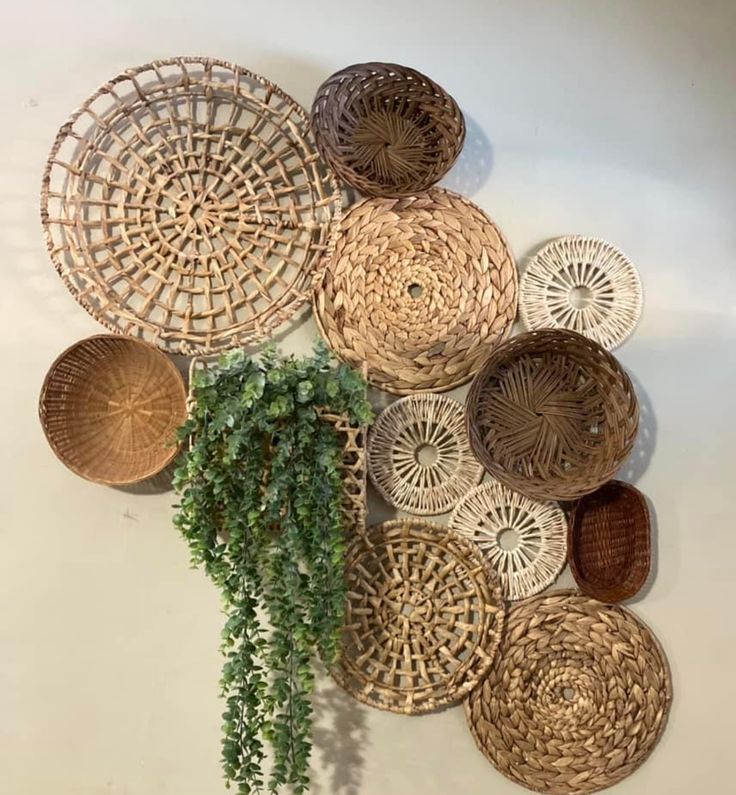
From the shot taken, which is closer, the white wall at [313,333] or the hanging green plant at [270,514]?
the hanging green plant at [270,514]

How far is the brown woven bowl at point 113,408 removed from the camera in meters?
1.40

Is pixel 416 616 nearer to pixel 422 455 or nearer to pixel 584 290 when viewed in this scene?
pixel 422 455

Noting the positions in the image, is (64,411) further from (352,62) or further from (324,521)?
(352,62)

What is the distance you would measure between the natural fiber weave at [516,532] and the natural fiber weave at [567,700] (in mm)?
50

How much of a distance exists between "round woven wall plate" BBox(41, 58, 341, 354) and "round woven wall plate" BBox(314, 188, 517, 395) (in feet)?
0.22

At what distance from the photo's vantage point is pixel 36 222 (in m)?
1.47

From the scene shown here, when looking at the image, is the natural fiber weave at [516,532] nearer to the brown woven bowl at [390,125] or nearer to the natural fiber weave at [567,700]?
the natural fiber weave at [567,700]

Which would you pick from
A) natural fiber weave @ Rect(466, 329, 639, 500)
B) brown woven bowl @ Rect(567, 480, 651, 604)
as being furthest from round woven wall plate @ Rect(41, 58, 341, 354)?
brown woven bowl @ Rect(567, 480, 651, 604)

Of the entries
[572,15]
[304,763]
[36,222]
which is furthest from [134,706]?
[572,15]

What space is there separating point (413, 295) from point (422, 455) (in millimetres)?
319

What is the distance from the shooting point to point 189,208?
4.80 ft

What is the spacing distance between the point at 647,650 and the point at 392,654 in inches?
20.5

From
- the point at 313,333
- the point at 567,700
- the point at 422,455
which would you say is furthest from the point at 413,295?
the point at 567,700

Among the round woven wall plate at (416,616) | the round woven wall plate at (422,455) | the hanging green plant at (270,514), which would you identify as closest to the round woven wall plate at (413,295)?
the round woven wall plate at (422,455)
